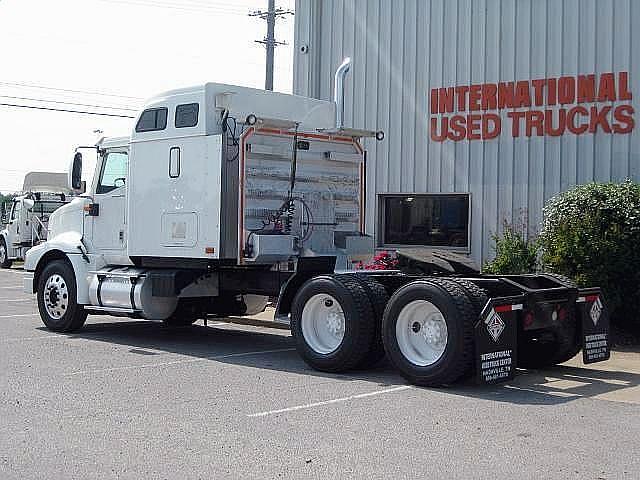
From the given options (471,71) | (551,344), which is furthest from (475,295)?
(471,71)

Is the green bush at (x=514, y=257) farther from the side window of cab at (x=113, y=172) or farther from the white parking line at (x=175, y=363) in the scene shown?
the side window of cab at (x=113, y=172)

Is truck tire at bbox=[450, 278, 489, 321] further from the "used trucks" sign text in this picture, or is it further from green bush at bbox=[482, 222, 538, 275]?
the "used trucks" sign text

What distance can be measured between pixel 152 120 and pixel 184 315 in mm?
3316

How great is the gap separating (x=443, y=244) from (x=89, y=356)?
24.8 feet

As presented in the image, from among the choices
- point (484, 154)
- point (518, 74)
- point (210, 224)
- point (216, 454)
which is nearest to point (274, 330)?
point (210, 224)

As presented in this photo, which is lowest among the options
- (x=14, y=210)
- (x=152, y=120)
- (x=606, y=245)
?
(x=606, y=245)

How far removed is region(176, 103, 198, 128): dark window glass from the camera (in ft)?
41.5

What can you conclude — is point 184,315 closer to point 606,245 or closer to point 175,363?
point 175,363

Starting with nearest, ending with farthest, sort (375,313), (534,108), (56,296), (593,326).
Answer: (375,313) < (593,326) < (56,296) < (534,108)

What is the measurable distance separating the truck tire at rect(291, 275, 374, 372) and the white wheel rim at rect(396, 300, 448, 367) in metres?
0.53

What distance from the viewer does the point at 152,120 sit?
13.3 m

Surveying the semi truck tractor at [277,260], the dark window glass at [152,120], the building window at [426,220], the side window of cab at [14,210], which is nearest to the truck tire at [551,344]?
the semi truck tractor at [277,260]

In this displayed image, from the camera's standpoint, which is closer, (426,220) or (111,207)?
(111,207)

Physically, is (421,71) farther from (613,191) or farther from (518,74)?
(613,191)
